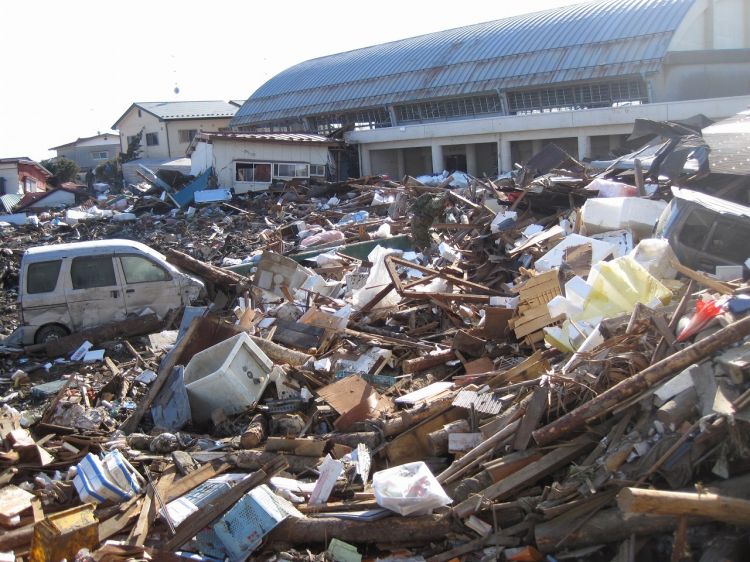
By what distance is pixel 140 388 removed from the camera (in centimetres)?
793

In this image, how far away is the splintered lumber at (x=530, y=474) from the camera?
171 inches

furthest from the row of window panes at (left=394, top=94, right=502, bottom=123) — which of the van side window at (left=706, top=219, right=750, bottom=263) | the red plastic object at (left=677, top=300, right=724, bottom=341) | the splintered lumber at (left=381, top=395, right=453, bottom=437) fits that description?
the red plastic object at (left=677, top=300, right=724, bottom=341)

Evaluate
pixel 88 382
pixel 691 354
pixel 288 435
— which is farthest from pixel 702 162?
pixel 88 382

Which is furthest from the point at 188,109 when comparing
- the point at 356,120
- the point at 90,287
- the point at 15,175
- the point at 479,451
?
the point at 479,451

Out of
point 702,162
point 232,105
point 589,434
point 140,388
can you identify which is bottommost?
point 140,388

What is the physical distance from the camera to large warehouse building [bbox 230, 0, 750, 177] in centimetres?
2480

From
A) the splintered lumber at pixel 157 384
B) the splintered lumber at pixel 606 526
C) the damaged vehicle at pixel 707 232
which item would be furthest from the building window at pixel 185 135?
the splintered lumber at pixel 606 526

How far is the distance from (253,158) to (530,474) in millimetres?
24507

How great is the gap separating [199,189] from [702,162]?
20342 millimetres

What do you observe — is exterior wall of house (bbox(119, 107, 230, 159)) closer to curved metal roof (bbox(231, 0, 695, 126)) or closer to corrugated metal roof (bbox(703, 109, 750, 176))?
curved metal roof (bbox(231, 0, 695, 126))

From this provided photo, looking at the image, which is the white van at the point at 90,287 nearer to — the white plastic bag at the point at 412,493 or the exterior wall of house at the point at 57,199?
the white plastic bag at the point at 412,493

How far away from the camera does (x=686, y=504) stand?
11.9 ft

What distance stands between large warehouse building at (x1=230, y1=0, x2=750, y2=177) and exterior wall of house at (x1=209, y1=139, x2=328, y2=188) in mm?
Result: 3965

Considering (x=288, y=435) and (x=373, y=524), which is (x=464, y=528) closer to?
(x=373, y=524)
